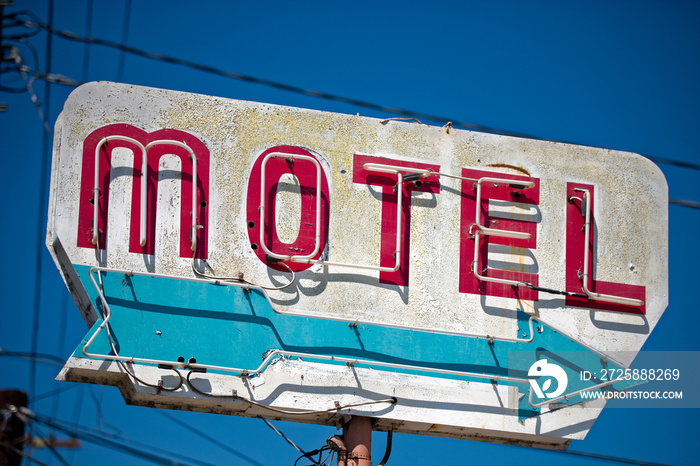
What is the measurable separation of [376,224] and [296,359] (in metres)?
1.64

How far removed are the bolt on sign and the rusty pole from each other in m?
0.13

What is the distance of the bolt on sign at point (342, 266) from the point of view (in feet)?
27.0

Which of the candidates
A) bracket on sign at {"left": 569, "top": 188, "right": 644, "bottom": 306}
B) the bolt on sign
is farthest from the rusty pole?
bracket on sign at {"left": 569, "top": 188, "right": 644, "bottom": 306}

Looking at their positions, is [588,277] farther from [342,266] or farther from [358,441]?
[358,441]

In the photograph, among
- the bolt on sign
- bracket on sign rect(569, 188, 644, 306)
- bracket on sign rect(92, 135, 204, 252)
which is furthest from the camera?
bracket on sign rect(569, 188, 644, 306)

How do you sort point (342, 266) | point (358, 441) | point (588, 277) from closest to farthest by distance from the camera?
1. point (358, 441)
2. point (342, 266)
3. point (588, 277)

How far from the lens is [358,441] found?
8.38m

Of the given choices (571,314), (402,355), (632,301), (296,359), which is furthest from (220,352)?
(632,301)

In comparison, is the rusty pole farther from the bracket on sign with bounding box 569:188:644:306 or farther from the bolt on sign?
the bracket on sign with bounding box 569:188:644:306

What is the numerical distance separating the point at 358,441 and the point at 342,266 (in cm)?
171

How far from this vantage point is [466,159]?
9.49 meters

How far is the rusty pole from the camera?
833cm

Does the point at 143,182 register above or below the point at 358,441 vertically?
above

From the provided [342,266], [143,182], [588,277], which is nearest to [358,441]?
[342,266]
